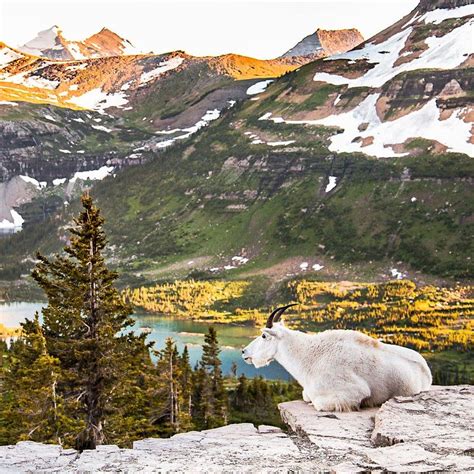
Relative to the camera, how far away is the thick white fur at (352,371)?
15117 millimetres

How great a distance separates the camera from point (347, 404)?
14883 mm

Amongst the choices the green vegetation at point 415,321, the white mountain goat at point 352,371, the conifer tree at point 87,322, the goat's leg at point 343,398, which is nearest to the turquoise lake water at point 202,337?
the green vegetation at point 415,321

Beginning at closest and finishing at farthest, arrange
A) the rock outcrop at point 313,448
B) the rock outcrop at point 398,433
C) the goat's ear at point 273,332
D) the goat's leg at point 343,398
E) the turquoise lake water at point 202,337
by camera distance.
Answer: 1. the rock outcrop at point 398,433
2. the rock outcrop at point 313,448
3. the goat's leg at point 343,398
4. the goat's ear at point 273,332
5. the turquoise lake water at point 202,337

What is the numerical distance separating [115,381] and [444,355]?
13013cm

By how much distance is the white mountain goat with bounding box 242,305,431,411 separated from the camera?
49.6 ft

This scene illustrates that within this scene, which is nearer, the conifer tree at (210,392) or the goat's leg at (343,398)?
the goat's leg at (343,398)

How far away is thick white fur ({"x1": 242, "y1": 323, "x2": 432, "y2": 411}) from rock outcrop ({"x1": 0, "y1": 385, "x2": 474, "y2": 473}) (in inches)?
27.0

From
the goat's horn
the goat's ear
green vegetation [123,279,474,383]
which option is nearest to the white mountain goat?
the goat's ear

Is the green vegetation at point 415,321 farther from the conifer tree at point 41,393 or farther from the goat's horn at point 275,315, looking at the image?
the goat's horn at point 275,315

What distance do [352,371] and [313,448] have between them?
4.15 meters

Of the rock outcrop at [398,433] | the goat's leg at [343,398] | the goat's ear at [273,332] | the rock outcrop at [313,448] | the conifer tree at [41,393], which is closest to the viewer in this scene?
the rock outcrop at [398,433]

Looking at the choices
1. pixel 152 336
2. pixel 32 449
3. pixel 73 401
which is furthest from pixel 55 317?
pixel 152 336

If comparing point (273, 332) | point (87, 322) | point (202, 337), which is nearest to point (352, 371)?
point (273, 332)

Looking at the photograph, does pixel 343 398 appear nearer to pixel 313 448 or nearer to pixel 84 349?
pixel 313 448
